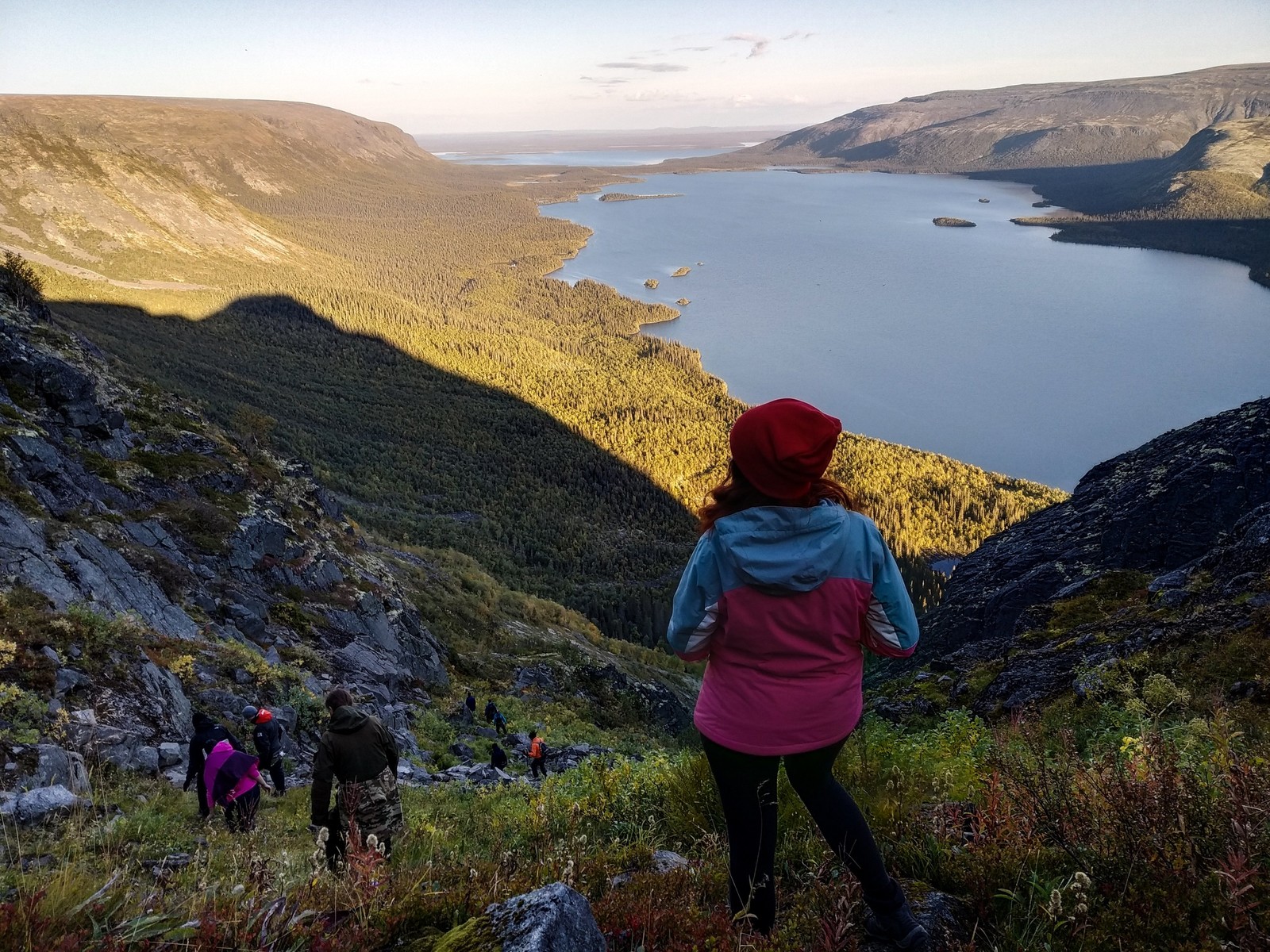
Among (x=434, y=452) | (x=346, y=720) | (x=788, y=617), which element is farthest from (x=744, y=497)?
(x=434, y=452)

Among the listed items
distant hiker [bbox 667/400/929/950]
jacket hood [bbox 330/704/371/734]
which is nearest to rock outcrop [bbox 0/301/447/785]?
jacket hood [bbox 330/704/371/734]

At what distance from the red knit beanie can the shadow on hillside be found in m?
50.7

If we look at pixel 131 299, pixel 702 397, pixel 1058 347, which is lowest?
pixel 702 397

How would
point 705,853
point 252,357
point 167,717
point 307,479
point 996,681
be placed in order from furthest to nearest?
point 252,357 → point 307,479 → point 996,681 → point 167,717 → point 705,853

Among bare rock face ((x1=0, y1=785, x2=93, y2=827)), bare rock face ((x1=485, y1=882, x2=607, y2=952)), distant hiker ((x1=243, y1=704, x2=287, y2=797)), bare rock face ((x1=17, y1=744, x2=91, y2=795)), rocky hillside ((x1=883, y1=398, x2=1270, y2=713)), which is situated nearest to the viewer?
bare rock face ((x1=485, y1=882, x2=607, y2=952))

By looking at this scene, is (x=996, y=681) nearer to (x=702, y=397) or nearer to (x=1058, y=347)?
(x=702, y=397)

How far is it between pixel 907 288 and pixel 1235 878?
190 m

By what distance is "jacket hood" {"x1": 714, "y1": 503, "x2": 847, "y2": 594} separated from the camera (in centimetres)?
276

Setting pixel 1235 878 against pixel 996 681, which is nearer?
pixel 1235 878

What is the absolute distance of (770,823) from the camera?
3.05m

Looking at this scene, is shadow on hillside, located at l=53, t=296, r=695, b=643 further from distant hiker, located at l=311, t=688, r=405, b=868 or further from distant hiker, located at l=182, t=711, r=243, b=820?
distant hiker, located at l=311, t=688, r=405, b=868

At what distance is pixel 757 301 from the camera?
178375 millimetres

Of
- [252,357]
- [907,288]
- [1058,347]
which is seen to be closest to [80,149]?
[252,357]

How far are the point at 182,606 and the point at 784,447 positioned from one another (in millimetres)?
14941
